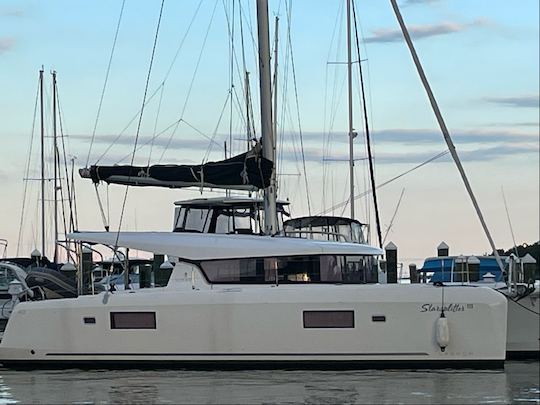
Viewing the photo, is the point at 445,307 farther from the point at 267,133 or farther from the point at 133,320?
the point at 133,320

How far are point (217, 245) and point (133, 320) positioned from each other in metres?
1.66

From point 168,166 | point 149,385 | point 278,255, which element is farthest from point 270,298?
point 168,166

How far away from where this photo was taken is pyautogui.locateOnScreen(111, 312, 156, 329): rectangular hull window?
16.2 meters

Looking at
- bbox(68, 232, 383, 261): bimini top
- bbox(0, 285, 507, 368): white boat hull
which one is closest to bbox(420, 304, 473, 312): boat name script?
bbox(0, 285, 507, 368): white boat hull

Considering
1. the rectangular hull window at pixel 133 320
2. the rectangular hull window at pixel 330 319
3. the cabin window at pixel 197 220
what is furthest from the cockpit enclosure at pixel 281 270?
the cabin window at pixel 197 220

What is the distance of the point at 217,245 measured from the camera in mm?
16578

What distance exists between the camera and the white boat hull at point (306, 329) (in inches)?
616

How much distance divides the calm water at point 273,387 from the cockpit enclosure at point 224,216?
346 cm

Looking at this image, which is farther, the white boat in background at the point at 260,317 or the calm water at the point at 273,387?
the white boat in background at the point at 260,317

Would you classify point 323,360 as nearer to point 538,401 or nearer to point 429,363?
point 429,363

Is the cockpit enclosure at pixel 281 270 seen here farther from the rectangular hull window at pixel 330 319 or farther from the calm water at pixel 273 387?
the calm water at pixel 273 387

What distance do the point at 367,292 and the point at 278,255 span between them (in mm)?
1510

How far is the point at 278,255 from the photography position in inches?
644

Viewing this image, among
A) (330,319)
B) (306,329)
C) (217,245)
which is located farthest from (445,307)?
(217,245)
